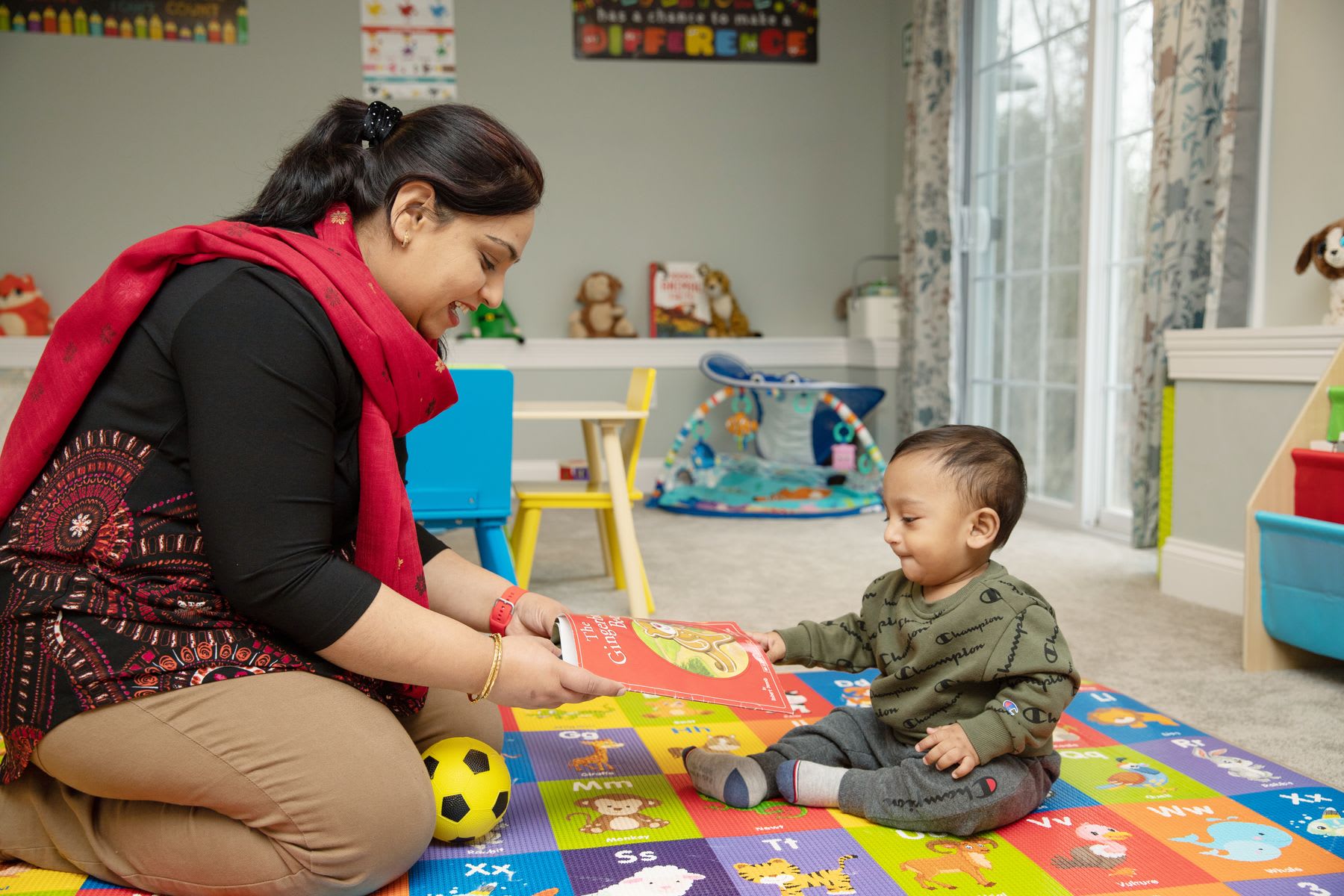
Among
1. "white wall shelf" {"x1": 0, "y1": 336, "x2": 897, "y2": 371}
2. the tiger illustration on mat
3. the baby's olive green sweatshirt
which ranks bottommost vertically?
the tiger illustration on mat

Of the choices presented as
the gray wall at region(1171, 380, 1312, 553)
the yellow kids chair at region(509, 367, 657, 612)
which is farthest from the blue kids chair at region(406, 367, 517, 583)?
the gray wall at region(1171, 380, 1312, 553)

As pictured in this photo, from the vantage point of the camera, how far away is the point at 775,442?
450 cm

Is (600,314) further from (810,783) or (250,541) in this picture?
(250,541)

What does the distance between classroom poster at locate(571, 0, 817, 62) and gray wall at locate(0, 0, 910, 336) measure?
0.17 feet

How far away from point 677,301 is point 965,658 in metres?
3.89

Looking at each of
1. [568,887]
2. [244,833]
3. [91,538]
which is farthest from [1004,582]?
[91,538]

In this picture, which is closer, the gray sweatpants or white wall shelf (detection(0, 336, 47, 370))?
the gray sweatpants

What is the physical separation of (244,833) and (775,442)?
354 centimetres

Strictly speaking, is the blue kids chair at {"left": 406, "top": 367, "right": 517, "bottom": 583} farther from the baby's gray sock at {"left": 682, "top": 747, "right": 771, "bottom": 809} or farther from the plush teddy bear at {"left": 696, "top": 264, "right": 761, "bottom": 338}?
the plush teddy bear at {"left": 696, "top": 264, "right": 761, "bottom": 338}

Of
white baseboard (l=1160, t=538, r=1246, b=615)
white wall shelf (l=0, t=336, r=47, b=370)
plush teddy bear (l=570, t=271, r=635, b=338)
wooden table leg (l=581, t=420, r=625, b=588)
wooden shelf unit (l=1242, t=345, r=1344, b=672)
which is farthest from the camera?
plush teddy bear (l=570, t=271, r=635, b=338)

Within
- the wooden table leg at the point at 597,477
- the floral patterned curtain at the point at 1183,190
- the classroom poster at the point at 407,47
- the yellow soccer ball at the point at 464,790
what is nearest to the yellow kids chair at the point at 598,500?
the wooden table leg at the point at 597,477

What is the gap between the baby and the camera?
128 centimetres

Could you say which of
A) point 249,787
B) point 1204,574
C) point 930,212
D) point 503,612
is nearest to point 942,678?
point 503,612

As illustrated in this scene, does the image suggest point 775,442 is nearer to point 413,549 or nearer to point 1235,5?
point 1235,5
